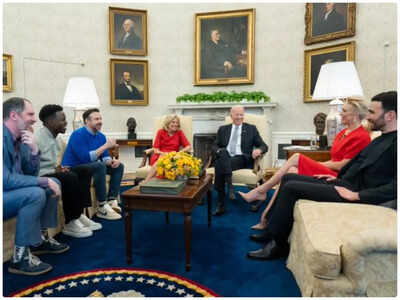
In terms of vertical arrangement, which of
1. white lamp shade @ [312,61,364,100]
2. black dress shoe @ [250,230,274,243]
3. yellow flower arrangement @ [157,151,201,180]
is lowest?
black dress shoe @ [250,230,274,243]

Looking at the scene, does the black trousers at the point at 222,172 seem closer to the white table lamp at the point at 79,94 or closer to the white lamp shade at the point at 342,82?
the white lamp shade at the point at 342,82

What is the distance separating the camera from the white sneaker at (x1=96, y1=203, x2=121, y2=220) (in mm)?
3631

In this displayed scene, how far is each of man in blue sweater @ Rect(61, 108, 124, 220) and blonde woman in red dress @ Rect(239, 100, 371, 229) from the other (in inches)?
67.3

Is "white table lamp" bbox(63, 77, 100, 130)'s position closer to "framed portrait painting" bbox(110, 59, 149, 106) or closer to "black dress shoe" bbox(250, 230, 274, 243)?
"framed portrait painting" bbox(110, 59, 149, 106)

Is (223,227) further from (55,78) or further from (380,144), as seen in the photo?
(55,78)

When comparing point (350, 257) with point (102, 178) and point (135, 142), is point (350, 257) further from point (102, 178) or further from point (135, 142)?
point (135, 142)

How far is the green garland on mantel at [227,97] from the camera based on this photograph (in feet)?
20.0

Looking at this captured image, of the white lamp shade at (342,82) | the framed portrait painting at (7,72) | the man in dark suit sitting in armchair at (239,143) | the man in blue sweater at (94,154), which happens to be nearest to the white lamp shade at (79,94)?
the man in blue sweater at (94,154)

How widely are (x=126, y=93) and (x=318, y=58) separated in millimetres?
4044

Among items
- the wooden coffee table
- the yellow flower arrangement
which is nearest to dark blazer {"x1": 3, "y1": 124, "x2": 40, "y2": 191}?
the wooden coffee table

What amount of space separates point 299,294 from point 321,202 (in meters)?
0.70

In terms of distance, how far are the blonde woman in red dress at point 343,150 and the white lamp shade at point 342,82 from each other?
2.63 ft

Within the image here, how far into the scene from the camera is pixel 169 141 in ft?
15.4

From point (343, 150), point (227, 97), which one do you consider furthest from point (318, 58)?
point (343, 150)
